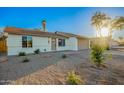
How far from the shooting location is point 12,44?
1020 centimetres

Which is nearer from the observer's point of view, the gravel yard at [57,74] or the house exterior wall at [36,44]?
the gravel yard at [57,74]

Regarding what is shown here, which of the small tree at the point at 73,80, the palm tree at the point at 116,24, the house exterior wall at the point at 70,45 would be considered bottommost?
the small tree at the point at 73,80

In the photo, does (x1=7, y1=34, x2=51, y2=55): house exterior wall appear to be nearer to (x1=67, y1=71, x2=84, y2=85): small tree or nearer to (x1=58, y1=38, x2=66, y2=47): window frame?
(x1=58, y1=38, x2=66, y2=47): window frame

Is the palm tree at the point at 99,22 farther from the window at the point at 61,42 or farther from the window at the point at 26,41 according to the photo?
the window at the point at 61,42

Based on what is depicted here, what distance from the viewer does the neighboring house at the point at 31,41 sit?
1002 centimetres

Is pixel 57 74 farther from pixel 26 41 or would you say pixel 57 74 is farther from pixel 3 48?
pixel 26 41

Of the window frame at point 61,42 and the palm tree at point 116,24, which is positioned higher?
the palm tree at point 116,24

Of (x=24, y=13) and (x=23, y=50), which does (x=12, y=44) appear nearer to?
(x=23, y=50)

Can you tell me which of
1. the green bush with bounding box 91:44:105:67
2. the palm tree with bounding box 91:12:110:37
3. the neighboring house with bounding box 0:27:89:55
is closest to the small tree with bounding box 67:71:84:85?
the green bush with bounding box 91:44:105:67

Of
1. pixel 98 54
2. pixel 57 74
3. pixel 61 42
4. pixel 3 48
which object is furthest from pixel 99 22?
pixel 61 42

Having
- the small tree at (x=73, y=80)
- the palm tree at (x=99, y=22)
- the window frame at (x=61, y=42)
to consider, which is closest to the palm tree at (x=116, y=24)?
the palm tree at (x=99, y=22)

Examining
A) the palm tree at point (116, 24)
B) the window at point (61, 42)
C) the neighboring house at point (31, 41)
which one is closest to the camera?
the palm tree at point (116, 24)

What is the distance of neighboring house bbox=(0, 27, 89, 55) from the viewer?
32.9ft
